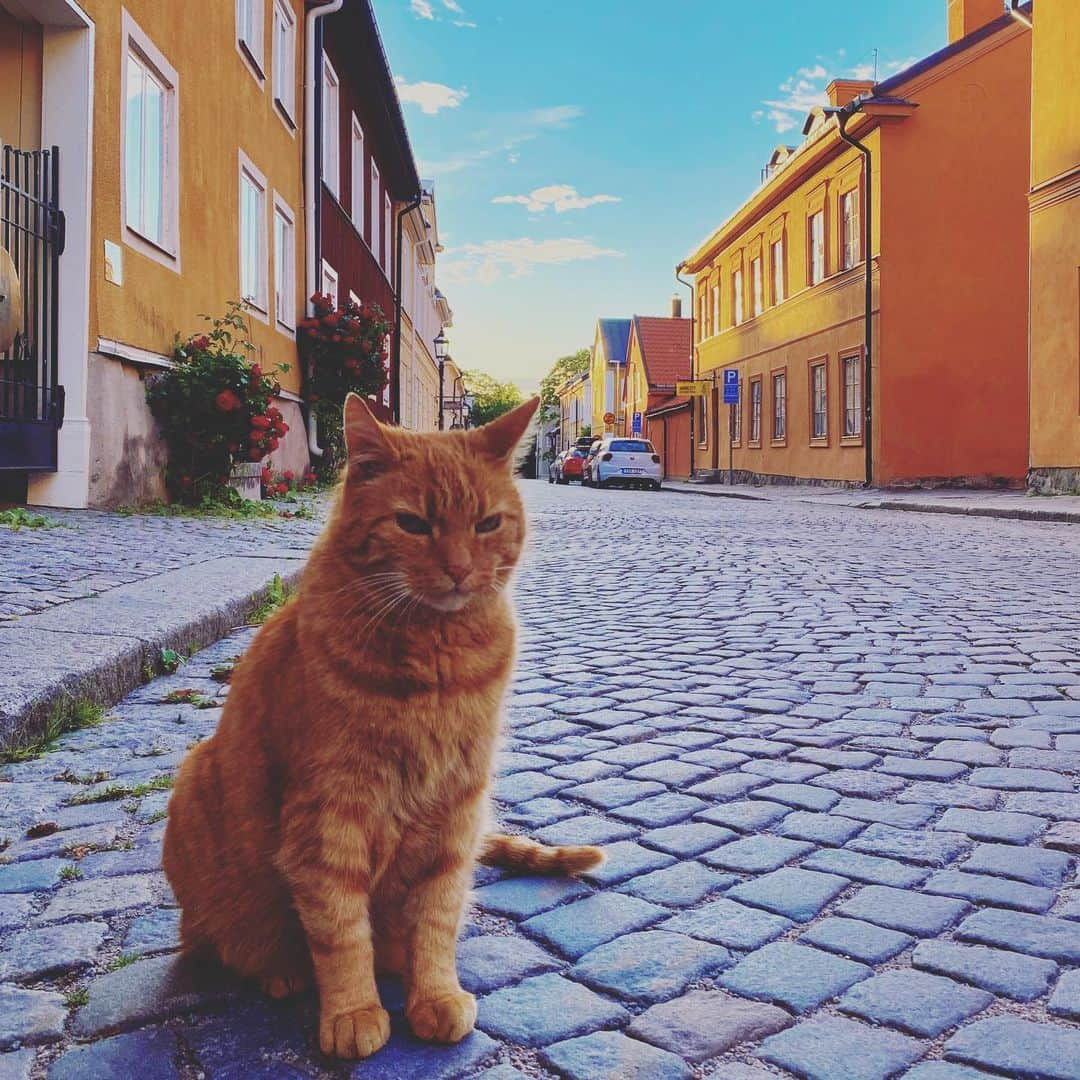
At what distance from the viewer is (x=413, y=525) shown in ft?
6.47

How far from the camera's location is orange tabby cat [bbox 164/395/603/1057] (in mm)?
1759

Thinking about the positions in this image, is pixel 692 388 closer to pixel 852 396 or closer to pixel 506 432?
pixel 852 396

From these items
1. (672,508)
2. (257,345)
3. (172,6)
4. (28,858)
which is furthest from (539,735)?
(672,508)

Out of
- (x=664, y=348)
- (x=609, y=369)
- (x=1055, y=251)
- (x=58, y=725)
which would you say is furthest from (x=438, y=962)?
(x=609, y=369)

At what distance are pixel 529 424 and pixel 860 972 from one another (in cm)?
121

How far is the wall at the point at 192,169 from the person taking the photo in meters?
9.38

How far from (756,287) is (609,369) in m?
37.2

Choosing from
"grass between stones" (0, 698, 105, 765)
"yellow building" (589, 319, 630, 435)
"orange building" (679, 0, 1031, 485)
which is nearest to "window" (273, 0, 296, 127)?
"orange building" (679, 0, 1031, 485)

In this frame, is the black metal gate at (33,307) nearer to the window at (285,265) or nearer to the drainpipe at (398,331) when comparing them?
the window at (285,265)

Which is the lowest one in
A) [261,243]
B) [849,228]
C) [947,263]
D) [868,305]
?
[261,243]

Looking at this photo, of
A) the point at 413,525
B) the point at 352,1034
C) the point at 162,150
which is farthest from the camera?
the point at 162,150

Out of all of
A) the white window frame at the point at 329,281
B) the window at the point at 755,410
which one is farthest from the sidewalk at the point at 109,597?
the window at the point at 755,410

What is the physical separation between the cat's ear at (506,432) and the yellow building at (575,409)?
76.6 m

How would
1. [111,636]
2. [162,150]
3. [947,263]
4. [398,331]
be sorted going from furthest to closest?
[398,331] → [947,263] → [162,150] → [111,636]
